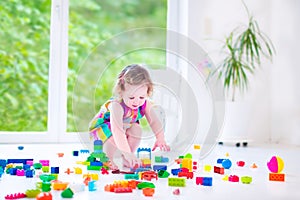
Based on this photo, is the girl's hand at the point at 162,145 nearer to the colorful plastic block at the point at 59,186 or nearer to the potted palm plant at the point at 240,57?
the colorful plastic block at the point at 59,186

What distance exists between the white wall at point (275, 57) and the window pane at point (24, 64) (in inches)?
46.1

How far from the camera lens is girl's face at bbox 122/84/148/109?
1.44 meters

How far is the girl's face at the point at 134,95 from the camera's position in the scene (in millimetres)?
1436

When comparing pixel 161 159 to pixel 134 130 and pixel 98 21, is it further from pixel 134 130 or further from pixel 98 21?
pixel 98 21

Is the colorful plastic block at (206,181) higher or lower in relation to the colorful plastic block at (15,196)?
higher

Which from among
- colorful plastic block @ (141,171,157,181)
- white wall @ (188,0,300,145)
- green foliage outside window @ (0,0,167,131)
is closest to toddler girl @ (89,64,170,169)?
colorful plastic block @ (141,171,157,181)

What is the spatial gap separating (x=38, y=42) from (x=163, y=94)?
77.7 inches

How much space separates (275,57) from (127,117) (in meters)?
1.68

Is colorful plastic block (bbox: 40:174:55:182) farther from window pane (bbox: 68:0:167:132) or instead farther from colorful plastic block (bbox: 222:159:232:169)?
window pane (bbox: 68:0:167:132)

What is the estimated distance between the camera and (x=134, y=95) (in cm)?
146

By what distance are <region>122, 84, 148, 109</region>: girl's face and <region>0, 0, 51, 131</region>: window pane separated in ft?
6.29

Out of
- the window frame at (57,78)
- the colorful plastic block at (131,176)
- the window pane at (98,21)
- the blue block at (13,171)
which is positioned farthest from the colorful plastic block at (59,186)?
the window pane at (98,21)

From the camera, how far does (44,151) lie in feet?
7.14

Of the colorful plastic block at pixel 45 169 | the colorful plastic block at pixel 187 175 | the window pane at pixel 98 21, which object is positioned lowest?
the colorful plastic block at pixel 187 175
